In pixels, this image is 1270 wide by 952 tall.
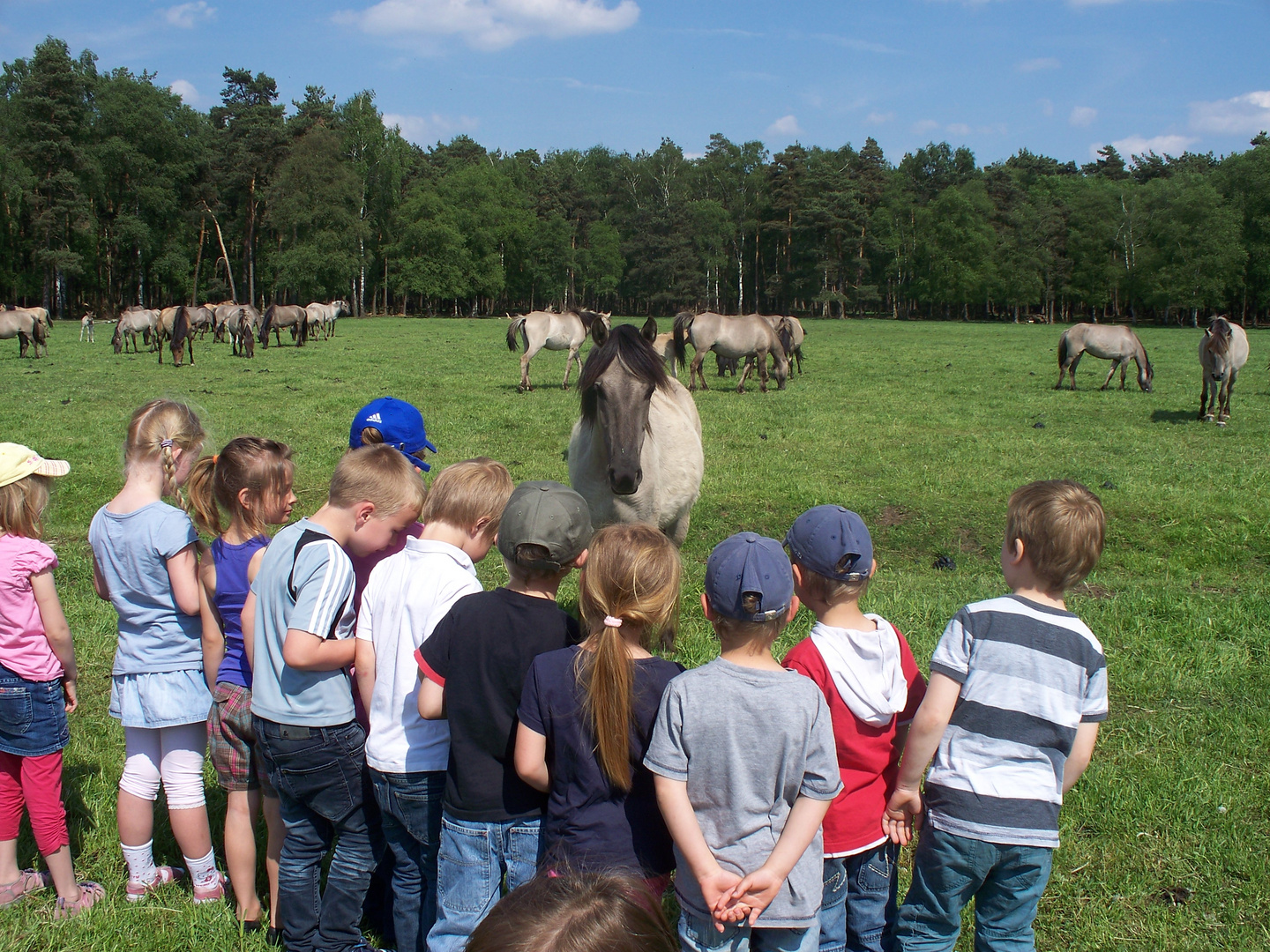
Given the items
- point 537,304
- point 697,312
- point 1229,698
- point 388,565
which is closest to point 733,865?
point 388,565

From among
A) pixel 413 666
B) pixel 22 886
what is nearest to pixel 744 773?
pixel 413 666

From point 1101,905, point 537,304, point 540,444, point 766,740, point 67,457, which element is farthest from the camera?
point 537,304

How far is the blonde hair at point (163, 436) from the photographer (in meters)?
2.88

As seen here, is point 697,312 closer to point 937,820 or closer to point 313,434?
point 313,434

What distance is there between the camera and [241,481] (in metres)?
2.79

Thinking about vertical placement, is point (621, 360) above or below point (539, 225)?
below

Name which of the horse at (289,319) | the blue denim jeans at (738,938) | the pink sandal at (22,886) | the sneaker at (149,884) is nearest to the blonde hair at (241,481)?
the sneaker at (149,884)

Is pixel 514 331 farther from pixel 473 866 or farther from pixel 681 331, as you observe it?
pixel 473 866

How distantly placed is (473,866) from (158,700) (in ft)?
4.35

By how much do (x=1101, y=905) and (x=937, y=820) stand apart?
113 cm

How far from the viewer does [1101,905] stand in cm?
285

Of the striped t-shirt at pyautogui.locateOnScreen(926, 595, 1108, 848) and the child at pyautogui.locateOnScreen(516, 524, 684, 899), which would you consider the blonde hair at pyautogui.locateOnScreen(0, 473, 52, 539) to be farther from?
the striped t-shirt at pyautogui.locateOnScreen(926, 595, 1108, 848)

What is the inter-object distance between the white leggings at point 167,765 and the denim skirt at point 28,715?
28cm

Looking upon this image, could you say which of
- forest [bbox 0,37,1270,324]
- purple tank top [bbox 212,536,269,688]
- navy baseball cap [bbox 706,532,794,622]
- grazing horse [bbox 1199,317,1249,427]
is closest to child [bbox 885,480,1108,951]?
navy baseball cap [bbox 706,532,794,622]
